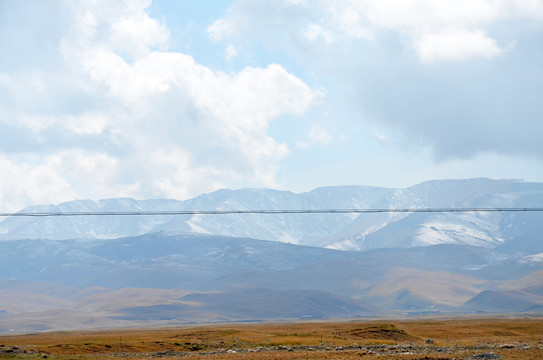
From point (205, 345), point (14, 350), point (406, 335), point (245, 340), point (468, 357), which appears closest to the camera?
point (468, 357)

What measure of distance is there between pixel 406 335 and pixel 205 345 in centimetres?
3675

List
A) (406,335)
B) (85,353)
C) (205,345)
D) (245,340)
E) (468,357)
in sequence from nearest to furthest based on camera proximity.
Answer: (468,357) → (85,353) → (205,345) → (245,340) → (406,335)

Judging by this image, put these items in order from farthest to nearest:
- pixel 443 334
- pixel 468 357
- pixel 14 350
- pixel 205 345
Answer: pixel 443 334
pixel 205 345
pixel 14 350
pixel 468 357

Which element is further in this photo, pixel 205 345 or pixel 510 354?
pixel 205 345

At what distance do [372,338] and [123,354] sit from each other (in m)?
41.5

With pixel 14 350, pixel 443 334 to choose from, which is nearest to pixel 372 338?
pixel 443 334

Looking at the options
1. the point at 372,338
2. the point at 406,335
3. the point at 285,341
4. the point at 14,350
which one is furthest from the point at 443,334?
the point at 14,350

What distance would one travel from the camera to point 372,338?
108062 mm

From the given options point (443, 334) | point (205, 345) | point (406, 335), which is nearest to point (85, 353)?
point (205, 345)

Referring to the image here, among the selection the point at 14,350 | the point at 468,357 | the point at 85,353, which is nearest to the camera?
the point at 468,357

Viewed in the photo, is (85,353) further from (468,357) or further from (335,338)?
(468,357)

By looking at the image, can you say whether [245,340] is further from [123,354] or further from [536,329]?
[536,329]

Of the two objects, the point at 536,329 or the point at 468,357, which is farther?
the point at 536,329

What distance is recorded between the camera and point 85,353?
8656 centimetres
